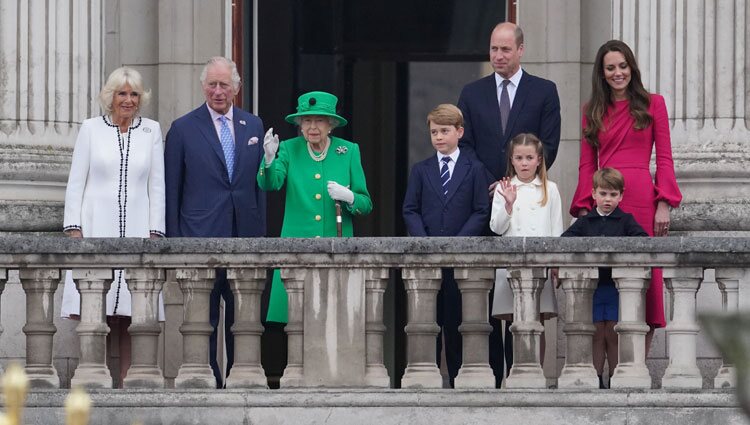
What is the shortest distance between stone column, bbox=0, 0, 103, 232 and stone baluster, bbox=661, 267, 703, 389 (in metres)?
3.79

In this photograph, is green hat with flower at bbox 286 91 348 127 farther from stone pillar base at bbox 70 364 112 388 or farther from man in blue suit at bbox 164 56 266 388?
stone pillar base at bbox 70 364 112 388

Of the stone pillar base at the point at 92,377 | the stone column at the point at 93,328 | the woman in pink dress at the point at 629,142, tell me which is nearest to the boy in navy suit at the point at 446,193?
the woman in pink dress at the point at 629,142

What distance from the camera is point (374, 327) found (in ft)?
25.2

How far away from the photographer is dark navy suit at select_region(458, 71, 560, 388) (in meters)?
8.27

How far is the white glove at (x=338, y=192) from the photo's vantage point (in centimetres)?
802

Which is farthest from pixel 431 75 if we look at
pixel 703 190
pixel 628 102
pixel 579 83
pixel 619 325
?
pixel 619 325

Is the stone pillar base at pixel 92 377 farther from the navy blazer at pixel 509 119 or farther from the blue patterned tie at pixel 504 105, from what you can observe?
the blue patterned tie at pixel 504 105

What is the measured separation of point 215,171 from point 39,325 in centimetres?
125

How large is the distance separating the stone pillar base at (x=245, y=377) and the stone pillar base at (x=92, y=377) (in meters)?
0.63

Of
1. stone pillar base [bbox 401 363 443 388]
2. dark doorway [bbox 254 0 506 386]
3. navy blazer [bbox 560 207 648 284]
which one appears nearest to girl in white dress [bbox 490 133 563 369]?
navy blazer [bbox 560 207 648 284]

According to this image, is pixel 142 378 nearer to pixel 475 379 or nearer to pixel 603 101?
pixel 475 379

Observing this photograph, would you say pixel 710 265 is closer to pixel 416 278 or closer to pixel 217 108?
pixel 416 278

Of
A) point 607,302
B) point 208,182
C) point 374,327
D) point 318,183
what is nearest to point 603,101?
point 607,302

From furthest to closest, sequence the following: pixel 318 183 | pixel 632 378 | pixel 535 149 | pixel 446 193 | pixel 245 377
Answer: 1. pixel 318 183
2. pixel 446 193
3. pixel 535 149
4. pixel 245 377
5. pixel 632 378
